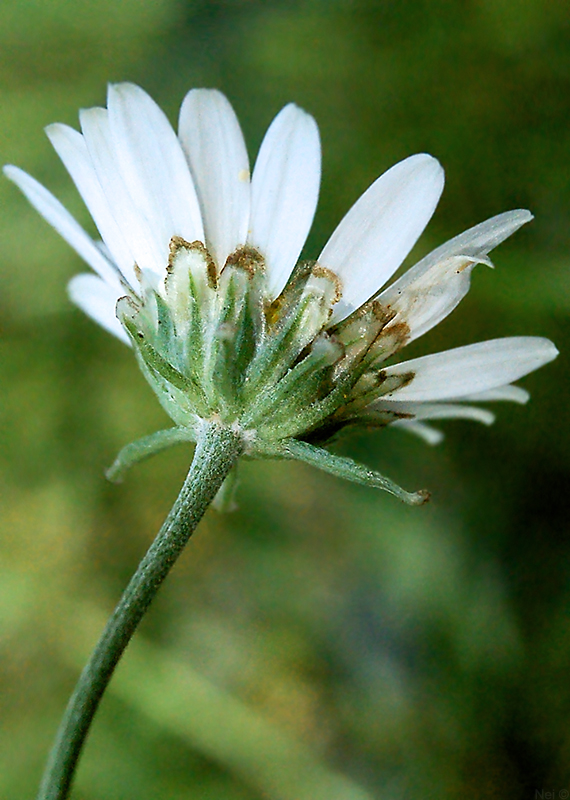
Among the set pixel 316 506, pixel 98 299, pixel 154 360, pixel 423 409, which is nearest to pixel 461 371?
pixel 423 409

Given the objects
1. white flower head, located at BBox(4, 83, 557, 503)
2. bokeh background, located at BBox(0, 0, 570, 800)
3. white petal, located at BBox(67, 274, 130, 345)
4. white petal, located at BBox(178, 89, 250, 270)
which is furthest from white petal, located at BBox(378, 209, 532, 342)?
bokeh background, located at BBox(0, 0, 570, 800)

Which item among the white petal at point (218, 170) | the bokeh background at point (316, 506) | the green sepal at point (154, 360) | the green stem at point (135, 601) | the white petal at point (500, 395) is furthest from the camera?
the bokeh background at point (316, 506)

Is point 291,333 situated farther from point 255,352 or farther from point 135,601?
point 135,601

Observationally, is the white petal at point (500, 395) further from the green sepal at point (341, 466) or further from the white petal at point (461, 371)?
the green sepal at point (341, 466)

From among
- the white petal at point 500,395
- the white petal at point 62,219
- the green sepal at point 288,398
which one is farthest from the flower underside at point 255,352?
the white petal at point 500,395

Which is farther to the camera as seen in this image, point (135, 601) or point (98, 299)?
point (98, 299)

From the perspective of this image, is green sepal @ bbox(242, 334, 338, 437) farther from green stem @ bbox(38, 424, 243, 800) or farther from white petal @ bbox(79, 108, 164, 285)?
white petal @ bbox(79, 108, 164, 285)

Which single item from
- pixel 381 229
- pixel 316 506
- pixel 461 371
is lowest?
pixel 316 506
